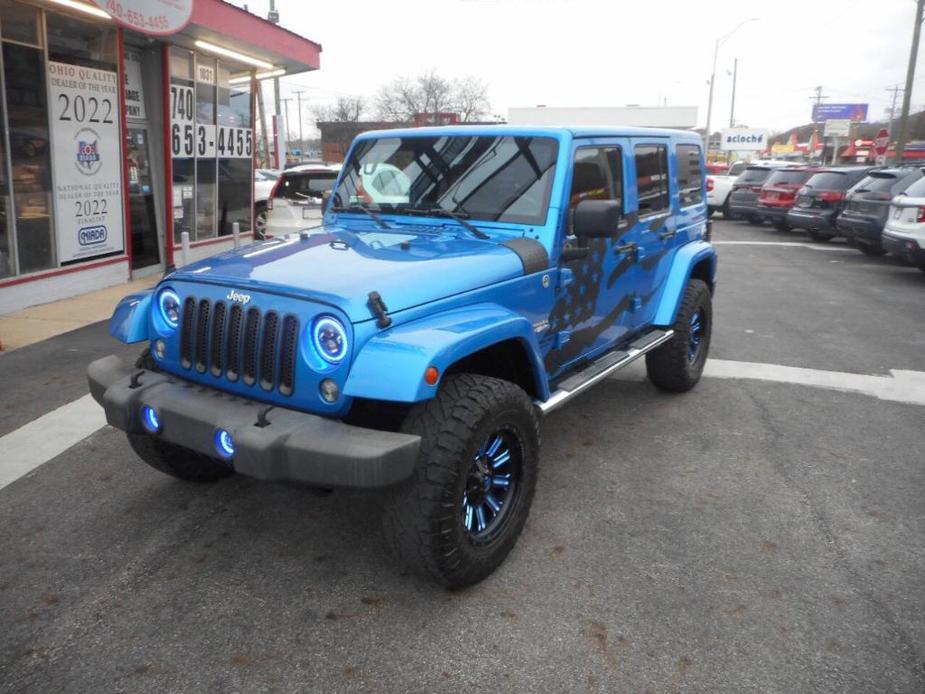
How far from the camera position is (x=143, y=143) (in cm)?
1016

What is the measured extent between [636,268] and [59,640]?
3.60 metres

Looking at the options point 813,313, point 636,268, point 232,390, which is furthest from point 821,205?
point 232,390

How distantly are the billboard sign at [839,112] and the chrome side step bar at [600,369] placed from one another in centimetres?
7786

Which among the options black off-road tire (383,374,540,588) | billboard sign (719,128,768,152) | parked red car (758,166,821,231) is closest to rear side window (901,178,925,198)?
parked red car (758,166,821,231)

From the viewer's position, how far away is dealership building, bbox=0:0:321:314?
25.8 feet

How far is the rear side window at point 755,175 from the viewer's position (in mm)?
19609

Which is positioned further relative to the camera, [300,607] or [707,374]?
[707,374]

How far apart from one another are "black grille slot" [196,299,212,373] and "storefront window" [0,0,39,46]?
6.39 m

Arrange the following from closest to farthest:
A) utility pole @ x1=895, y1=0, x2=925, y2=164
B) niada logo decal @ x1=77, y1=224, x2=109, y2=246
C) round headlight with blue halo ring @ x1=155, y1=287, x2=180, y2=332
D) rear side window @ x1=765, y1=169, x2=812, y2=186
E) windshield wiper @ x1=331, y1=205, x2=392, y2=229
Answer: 1. round headlight with blue halo ring @ x1=155, y1=287, x2=180, y2=332
2. windshield wiper @ x1=331, y1=205, x2=392, y2=229
3. niada logo decal @ x1=77, y1=224, x2=109, y2=246
4. rear side window @ x1=765, y1=169, x2=812, y2=186
5. utility pole @ x1=895, y1=0, x2=925, y2=164

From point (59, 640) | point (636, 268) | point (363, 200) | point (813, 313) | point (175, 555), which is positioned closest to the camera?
point (59, 640)

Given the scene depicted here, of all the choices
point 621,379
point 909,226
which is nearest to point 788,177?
point 909,226

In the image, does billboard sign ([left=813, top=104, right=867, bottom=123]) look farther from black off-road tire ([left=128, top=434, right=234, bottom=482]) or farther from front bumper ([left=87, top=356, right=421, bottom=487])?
front bumper ([left=87, top=356, right=421, bottom=487])

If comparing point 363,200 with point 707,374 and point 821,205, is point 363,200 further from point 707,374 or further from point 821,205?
point 821,205

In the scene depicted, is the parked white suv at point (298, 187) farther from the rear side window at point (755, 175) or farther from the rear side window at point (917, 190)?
the rear side window at point (755, 175)
